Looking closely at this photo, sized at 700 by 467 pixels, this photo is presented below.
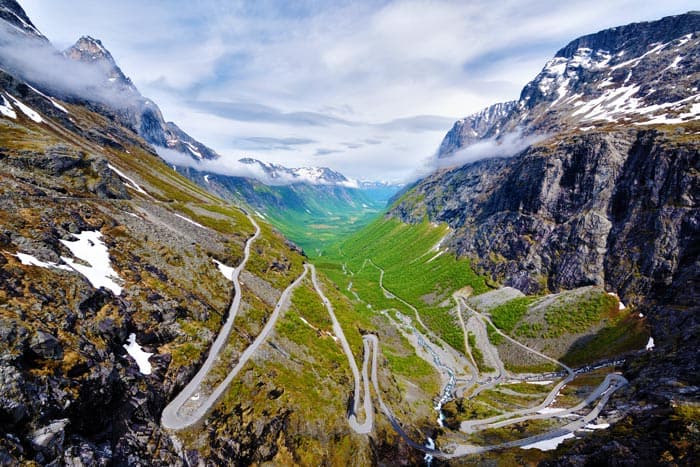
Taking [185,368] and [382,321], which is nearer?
[185,368]

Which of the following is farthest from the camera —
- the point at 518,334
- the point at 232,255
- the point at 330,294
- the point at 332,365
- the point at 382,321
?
the point at 382,321

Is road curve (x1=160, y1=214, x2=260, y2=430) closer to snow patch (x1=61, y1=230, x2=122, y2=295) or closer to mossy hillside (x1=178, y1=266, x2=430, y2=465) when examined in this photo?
mossy hillside (x1=178, y1=266, x2=430, y2=465)

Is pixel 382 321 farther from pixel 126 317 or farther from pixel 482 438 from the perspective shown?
pixel 126 317

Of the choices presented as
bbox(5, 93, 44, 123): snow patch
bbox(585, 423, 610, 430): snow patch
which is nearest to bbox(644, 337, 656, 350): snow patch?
bbox(585, 423, 610, 430): snow patch

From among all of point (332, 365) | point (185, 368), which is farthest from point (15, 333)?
point (332, 365)

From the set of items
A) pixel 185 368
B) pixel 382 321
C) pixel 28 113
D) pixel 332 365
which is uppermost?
pixel 28 113

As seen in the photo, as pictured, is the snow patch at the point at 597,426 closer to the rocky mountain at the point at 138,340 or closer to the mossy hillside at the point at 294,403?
the rocky mountain at the point at 138,340

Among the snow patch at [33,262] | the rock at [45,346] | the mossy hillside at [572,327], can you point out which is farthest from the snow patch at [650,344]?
the snow patch at [33,262]

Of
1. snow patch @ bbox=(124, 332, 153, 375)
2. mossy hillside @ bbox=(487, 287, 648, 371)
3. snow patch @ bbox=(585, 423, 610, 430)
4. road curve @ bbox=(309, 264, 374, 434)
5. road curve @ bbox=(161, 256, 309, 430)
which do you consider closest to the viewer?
road curve @ bbox=(161, 256, 309, 430)
